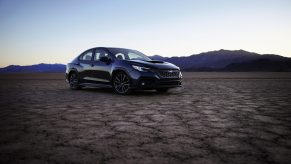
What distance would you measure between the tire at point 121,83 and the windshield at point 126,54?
0.59 meters

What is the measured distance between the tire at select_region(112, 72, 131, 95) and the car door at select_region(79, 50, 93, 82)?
4.30 ft

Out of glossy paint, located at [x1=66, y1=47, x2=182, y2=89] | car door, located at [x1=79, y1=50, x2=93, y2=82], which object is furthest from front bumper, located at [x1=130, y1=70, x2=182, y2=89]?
car door, located at [x1=79, y1=50, x2=93, y2=82]

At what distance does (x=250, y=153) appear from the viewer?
2.63m

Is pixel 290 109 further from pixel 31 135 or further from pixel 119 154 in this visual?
pixel 31 135

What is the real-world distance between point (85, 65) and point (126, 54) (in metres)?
1.55

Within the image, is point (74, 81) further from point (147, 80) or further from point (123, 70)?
point (147, 80)

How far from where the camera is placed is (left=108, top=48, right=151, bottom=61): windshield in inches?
326

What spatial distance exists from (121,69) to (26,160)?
17.7 ft

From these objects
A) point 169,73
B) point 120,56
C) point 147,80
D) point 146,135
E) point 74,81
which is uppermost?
point 120,56

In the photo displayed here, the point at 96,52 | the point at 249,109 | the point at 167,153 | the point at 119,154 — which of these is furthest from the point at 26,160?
the point at 96,52

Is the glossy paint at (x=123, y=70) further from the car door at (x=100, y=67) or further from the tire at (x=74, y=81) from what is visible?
the tire at (x=74, y=81)

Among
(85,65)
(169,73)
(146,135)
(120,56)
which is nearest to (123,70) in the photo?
(120,56)

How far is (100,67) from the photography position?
8.47 meters

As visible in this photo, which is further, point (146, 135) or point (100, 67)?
point (100, 67)
